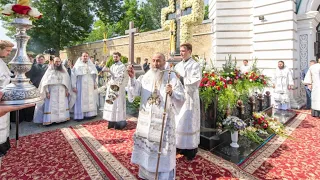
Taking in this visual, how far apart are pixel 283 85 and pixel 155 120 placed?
25.8 feet

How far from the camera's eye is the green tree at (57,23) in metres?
25.9

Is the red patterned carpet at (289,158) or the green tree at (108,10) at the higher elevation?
the green tree at (108,10)

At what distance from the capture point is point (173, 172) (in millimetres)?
2984

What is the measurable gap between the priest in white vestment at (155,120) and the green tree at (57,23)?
27646mm

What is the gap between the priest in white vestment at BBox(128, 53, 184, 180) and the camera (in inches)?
111

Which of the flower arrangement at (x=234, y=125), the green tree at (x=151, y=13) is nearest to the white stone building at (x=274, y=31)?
the flower arrangement at (x=234, y=125)

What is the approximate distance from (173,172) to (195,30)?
1791 centimetres

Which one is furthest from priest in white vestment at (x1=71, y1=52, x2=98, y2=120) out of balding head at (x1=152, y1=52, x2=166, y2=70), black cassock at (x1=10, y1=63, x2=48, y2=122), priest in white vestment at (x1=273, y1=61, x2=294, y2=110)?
priest in white vestment at (x1=273, y1=61, x2=294, y2=110)

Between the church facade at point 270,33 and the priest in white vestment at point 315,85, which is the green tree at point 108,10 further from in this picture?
the priest in white vestment at point 315,85

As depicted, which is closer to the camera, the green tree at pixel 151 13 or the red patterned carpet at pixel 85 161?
the red patterned carpet at pixel 85 161

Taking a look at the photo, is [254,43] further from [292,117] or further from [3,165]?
[3,165]

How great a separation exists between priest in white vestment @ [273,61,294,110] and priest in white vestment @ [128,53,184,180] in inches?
291

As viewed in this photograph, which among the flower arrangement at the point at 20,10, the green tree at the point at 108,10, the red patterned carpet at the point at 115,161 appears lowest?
the red patterned carpet at the point at 115,161

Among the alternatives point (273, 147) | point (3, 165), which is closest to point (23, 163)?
point (3, 165)
